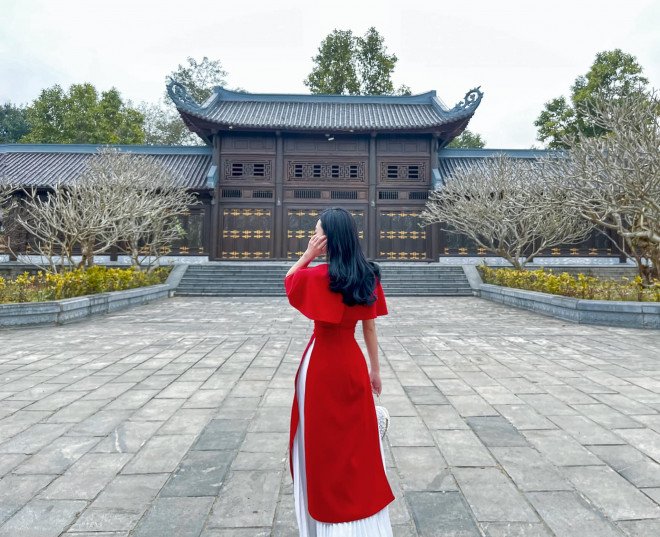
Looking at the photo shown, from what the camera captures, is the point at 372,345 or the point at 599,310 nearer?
the point at 372,345

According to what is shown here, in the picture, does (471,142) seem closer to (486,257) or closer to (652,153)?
(486,257)

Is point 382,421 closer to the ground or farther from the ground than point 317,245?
closer to the ground

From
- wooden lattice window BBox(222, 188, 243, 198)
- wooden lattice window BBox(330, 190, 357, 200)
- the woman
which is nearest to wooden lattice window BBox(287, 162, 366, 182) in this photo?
wooden lattice window BBox(330, 190, 357, 200)

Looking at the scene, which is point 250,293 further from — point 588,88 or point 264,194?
point 588,88

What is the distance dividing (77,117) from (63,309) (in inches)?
916

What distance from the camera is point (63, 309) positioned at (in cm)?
766

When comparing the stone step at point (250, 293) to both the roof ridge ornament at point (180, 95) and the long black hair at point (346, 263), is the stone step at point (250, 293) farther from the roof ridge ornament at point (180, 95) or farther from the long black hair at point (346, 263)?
the long black hair at point (346, 263)

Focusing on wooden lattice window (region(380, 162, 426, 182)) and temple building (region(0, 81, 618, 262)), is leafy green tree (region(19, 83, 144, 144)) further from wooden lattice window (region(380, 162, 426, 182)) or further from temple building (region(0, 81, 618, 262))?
wooden lattice window (region(380, 162, 426, 182))

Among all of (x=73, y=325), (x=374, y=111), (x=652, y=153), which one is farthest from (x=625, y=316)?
(x=374, y=111)

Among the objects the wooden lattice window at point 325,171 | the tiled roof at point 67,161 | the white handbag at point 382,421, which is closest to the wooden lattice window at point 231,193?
the tiled roof at point 67,161

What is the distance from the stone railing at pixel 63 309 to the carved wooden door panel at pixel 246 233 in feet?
23.8

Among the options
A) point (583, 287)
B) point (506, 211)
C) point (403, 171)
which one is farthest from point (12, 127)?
point (583, 287)

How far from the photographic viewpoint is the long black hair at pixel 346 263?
5.40ft

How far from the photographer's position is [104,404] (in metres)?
3.48
